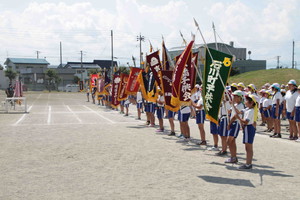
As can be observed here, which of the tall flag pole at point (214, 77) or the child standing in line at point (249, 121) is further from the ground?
the tall flag pole at point (214, 77)

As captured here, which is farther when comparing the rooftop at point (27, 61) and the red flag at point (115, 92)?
the rooftop at point (27, 61)

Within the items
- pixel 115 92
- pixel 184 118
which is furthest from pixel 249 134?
pixel 115 92

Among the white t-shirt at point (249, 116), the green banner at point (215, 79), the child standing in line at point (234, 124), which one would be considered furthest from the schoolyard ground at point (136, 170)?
the green banner at point (215, 79)

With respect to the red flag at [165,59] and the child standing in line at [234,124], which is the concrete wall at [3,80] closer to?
the red flag at [165,59]

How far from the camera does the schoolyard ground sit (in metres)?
5.44

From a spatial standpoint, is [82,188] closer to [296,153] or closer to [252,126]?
[252,126]

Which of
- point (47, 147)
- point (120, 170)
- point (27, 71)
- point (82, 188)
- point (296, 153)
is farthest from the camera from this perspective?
point (27, 71)

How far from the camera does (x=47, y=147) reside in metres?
9.52

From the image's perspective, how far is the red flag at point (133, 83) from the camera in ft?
54.9

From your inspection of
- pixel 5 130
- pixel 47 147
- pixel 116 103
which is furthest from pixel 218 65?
pixel 116 103

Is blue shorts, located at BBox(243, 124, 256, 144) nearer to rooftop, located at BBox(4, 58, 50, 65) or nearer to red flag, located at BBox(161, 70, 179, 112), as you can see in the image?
red flag, located at BBox(161, 70, 179, 112)

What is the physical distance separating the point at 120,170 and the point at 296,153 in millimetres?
4921

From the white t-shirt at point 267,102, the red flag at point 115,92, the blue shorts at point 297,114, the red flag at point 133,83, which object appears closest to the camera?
the blue shorts at point 297,114

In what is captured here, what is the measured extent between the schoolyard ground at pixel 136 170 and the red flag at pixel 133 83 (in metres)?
5.98
